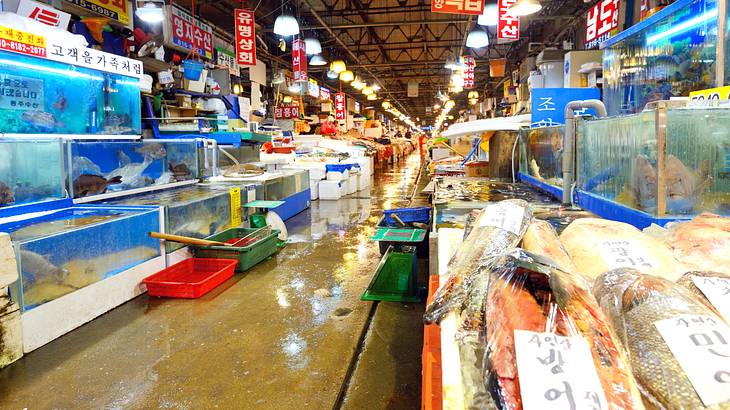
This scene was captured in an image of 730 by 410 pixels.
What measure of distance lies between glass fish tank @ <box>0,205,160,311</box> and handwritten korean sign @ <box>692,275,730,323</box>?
409 centimetres

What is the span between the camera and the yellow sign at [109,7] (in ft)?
26.9

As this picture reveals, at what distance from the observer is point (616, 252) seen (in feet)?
5.37

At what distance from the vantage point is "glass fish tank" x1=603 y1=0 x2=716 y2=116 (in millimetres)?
4570

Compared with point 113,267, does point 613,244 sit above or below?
above

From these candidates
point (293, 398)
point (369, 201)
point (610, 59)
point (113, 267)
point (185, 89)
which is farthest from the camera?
point (369, 201)

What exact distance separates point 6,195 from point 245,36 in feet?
23.7

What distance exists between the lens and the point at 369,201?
12.4 m

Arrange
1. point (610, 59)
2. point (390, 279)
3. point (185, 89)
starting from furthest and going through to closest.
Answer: point (185, 89) < point (610, 59) < point (390, 279)

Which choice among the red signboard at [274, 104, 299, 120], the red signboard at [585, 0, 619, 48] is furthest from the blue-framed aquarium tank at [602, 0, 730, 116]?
the red signboard at [274, 104, 299, 120]

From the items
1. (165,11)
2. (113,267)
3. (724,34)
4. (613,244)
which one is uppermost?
(165,11)

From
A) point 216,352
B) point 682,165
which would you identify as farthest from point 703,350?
point 216,352

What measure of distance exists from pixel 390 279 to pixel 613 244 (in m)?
3.34

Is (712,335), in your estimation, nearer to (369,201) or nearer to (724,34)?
(724,34)

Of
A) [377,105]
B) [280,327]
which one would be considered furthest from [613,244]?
[377,105]
